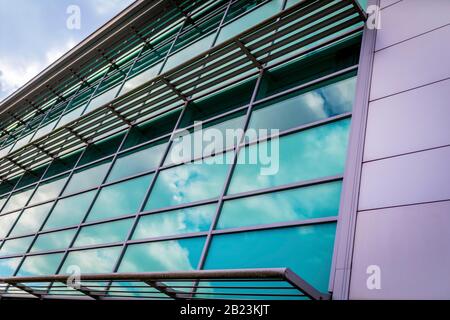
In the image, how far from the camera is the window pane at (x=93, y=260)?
24.8 ft

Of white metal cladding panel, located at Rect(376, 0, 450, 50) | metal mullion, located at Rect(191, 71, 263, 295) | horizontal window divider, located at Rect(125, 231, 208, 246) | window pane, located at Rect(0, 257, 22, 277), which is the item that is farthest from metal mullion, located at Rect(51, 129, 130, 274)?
white metal cladding panel, located at Rect(376, 0, 450, 50)

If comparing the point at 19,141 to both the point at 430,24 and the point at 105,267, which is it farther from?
the point at 430,24

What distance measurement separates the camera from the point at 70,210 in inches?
402

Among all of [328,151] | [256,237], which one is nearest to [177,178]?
→ [256,237]

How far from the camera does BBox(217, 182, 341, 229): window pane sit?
5105 mm

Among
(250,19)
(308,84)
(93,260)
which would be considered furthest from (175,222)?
(250,19)

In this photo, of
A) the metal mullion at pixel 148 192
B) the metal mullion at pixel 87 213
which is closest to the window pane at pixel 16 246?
the metal mullion at pixel 87 213

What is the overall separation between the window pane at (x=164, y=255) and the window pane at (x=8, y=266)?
5265 mm

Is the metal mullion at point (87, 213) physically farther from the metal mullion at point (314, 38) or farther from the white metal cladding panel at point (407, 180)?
the white metal cladding panel at point (407, 180)

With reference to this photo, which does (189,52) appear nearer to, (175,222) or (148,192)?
(148,192)

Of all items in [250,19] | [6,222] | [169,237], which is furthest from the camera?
[6,222]

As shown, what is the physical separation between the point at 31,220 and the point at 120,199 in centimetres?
458

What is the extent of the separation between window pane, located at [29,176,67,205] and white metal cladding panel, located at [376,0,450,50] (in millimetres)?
10183
